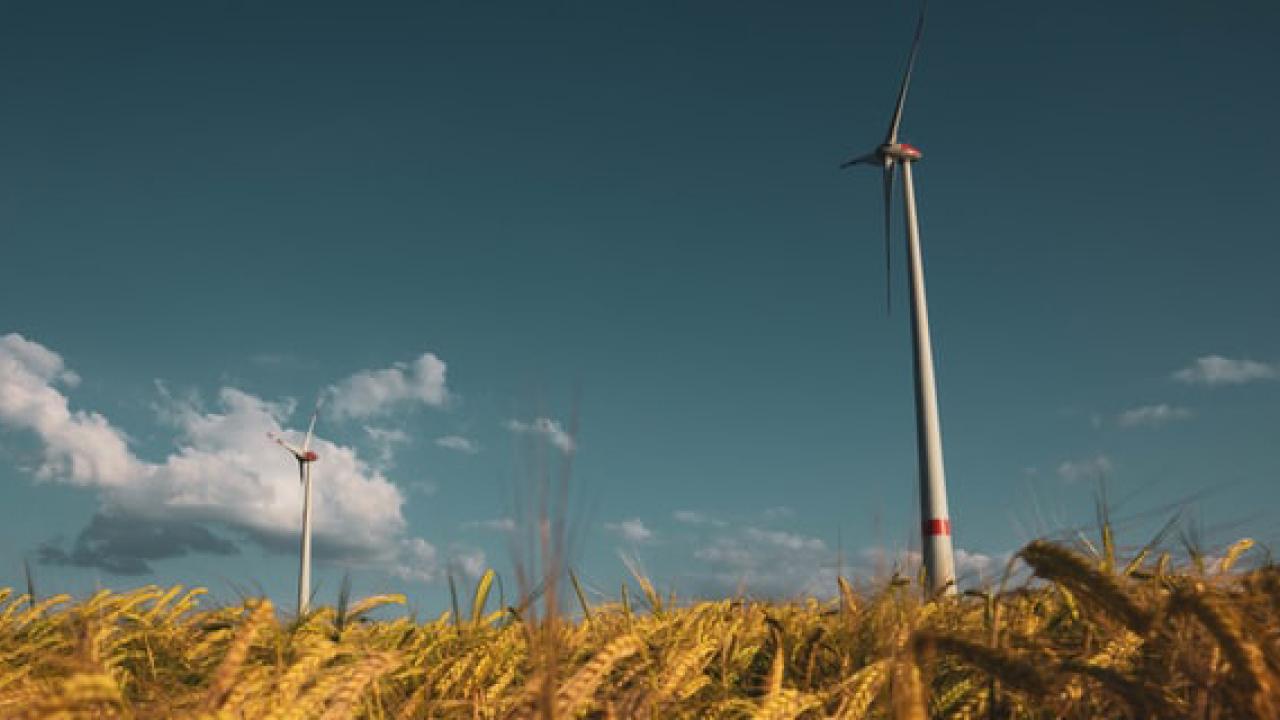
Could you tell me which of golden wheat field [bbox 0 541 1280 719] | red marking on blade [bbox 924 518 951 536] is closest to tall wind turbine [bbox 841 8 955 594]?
red marking on blade [bbox 924 518 951 536]

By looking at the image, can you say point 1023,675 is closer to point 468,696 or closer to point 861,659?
point 861,659

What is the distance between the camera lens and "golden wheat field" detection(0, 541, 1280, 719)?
2.51m

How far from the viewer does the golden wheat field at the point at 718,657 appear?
251 cm

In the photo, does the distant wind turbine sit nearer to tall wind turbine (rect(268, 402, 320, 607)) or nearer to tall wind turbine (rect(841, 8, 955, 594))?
tall wind turbine (rect(268, 402, 320, 607))

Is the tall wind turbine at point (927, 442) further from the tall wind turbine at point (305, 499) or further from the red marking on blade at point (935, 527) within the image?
the tall wind turbine at point (305, 499)

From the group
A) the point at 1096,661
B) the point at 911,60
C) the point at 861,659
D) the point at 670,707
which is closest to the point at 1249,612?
the point at 1096,661

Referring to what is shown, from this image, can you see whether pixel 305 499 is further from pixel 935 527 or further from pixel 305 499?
pixel 935 527

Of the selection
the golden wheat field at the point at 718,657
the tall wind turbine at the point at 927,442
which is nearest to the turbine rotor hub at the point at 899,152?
the tall wind turbine at the point at 927,442

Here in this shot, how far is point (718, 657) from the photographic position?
5.03m

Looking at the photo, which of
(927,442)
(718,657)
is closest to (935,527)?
(927,442)

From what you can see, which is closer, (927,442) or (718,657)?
(718,657)

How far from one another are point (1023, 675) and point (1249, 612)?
1.41m

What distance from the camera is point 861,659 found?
4695mm

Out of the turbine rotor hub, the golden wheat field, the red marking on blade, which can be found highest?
the turbine rotor hub
